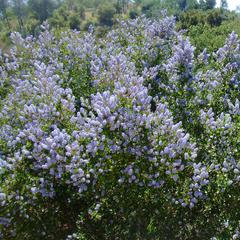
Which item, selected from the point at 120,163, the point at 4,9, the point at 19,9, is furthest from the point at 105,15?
the point at 120,163

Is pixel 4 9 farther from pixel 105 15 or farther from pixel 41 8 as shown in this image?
pixel 105 15

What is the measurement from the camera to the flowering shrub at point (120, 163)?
400cm

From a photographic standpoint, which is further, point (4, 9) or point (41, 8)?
point (4, 9)

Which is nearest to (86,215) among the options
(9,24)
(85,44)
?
(85,44)

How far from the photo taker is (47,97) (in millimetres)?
4547

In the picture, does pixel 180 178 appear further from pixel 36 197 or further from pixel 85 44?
pixel 85 44

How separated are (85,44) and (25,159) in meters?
2.86

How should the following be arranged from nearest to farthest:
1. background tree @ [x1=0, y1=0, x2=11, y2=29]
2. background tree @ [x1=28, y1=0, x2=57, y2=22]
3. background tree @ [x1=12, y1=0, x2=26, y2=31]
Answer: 1. background tree @ [x1=28, y1=0, x2=57, y2=22]
2. background tree @ [x1=0, y1=0, x2=11, y2=29]
3. background tree @ [x1=12, y1=0, x2=26, y2=31]

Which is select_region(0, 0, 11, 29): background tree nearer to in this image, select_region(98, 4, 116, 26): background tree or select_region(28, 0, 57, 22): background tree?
select_region(28, 0, 57, 22): background tree

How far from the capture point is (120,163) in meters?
4.18

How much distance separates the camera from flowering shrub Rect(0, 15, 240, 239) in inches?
157

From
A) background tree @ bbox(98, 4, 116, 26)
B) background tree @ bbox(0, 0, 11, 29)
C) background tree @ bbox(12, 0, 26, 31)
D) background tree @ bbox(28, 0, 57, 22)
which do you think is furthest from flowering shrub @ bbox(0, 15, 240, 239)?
background tree @ bbox(12, 0, 26, 31)

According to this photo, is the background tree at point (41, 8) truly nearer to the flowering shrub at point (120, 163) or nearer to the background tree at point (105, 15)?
the background tree at point (105, 15)

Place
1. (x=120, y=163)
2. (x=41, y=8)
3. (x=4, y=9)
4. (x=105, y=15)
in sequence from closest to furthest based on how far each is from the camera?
1. (x=120, y=163)
2. (x=105, y=15)
3. (x=41, y=8)
4. (x=4, y=9)
